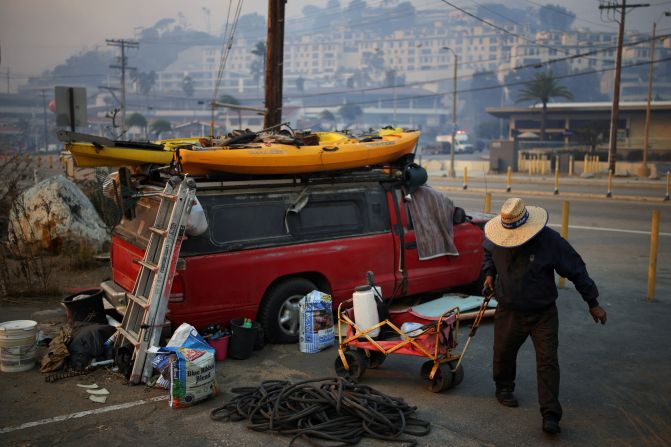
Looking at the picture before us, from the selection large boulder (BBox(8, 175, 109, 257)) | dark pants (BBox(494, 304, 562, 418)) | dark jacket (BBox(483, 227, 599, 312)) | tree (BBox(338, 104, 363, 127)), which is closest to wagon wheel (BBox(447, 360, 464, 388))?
dark pants (BBox(494, 304, 562, 418))

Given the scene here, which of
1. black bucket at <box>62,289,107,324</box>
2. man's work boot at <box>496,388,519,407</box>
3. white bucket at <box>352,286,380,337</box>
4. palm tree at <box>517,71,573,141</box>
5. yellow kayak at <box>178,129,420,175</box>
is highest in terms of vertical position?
palm tree at <box>517,71,573,141</box>

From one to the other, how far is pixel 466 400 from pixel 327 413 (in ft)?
4.37

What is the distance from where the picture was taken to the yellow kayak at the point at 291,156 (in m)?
7.12

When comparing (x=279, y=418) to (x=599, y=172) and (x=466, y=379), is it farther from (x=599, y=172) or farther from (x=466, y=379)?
(x=599, y=172)

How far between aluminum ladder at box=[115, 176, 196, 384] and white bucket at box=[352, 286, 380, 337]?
177 cm

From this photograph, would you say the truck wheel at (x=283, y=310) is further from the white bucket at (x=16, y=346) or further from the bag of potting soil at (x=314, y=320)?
the white bucket at (x=16, y=346)

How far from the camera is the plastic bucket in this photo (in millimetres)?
6844

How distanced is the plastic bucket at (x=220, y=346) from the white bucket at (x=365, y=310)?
4.61 feet

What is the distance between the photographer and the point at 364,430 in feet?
16.9

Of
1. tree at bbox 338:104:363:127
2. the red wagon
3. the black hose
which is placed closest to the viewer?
the black hose

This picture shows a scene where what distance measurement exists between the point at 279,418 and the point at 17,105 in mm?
199913

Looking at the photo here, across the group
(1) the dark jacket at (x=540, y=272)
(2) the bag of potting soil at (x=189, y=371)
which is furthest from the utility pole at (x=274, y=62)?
(1) the dark jacket at (x=540, y=272)

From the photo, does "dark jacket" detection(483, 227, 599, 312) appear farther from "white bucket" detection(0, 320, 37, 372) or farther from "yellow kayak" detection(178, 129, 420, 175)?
"white bucket" detection(0, 320, 37, 372)

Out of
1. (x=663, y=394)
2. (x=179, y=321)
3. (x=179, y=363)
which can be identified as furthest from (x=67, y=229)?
(x=663, y=394)
